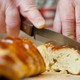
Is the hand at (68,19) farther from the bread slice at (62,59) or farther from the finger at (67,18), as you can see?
the bread slice at (62,59)

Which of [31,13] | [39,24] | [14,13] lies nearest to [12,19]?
[14,13]

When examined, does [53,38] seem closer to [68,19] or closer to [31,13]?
[31,13]

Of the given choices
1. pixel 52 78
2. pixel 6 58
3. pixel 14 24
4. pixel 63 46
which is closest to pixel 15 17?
pixel 14 24

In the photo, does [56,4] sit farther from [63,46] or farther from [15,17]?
[63,46]

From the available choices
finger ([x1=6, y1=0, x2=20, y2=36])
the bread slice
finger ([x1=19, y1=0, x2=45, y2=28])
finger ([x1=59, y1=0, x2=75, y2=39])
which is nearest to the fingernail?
finger ([x1=19, y1=0, x2=45, y2=28])

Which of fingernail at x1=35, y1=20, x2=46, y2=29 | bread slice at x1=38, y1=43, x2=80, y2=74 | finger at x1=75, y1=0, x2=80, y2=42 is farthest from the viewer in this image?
finger at x1=75, y1=0, x2=80, y2=42

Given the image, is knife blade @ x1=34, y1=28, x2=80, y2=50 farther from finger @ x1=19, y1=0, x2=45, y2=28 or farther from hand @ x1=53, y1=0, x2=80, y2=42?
hand @ x1=53, y1=0, x2=80, y2=42

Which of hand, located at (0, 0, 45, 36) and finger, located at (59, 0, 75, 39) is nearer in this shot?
hand, located at (0, 0, 45, 36)
